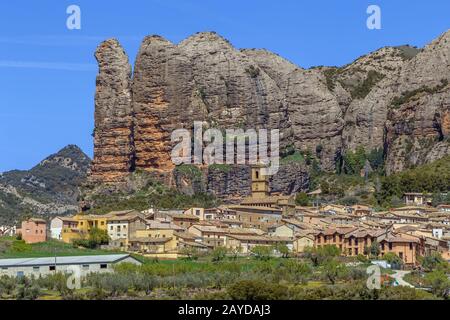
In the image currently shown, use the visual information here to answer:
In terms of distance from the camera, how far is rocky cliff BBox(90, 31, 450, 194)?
15388cm

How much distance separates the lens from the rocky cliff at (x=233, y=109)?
15388 cm

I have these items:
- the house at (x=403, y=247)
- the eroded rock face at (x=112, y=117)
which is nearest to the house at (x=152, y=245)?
the house at (x=403, y=247)

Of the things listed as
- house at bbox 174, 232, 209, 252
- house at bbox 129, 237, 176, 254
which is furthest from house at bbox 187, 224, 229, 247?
house at bbox 129, 237, 176, 254

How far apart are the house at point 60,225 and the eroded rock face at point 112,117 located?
3205 centimetres

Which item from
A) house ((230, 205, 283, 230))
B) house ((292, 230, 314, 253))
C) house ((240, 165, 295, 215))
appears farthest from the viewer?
house ((240, 165, 295, 215))

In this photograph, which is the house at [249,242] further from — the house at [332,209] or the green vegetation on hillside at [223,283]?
the house at [332,209]

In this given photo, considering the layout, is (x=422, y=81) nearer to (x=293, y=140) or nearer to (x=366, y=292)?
(x=293, y=140)

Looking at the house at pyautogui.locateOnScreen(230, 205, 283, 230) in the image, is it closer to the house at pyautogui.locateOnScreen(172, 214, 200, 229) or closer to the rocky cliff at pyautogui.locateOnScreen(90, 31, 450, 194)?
the house at pyautogui.locateOnScreen(172, 214, 200, 229)

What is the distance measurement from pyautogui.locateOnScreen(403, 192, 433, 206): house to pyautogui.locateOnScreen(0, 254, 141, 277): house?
146 feet

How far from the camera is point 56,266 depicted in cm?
9588

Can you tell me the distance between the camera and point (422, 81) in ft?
A: 535
